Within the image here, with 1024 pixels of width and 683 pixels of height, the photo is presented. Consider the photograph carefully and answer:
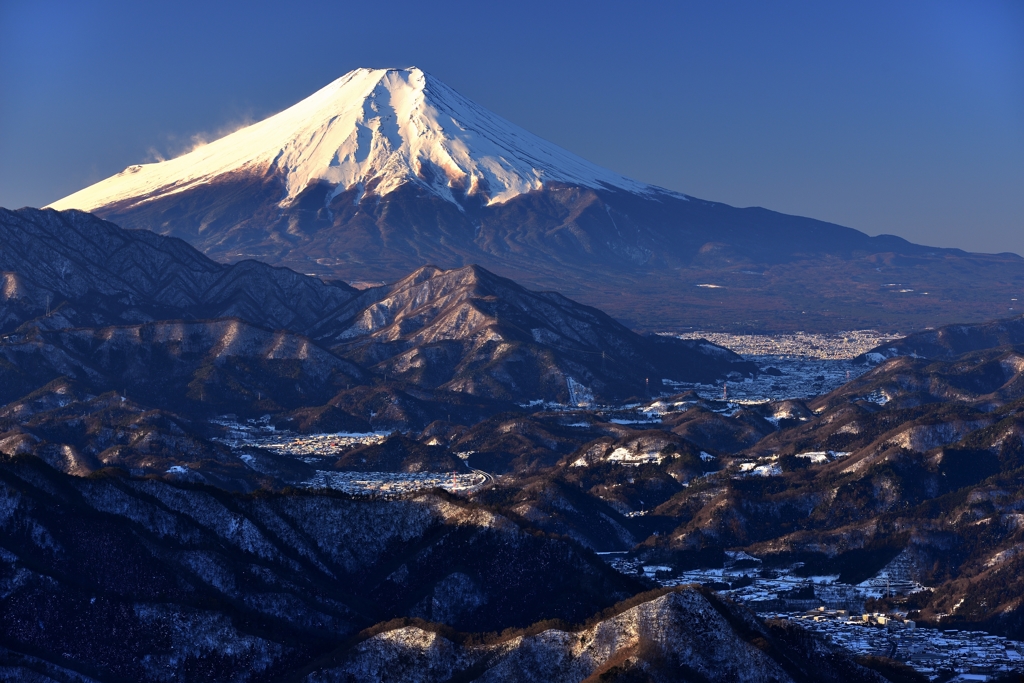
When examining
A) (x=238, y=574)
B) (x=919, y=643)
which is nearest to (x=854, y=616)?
(x=919, y=643)

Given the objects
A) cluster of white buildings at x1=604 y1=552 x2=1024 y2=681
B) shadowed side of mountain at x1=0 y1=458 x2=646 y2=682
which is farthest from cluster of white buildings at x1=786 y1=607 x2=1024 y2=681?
shadowed side of mountain at x1=0 y1=458 x2=646 y2=682

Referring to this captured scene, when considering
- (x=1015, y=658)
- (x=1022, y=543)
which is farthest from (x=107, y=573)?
(x=1022, y=543)

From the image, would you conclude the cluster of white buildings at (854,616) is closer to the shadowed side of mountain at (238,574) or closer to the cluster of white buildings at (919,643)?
the cluster of white buildings at (919,643)

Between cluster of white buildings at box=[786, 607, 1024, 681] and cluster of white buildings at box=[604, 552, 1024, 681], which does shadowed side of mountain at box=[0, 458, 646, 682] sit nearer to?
cluster of white buildings at box=[604, 552, 1024, 681]

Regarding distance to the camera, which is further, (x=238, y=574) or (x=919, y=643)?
(x=919, y=643)

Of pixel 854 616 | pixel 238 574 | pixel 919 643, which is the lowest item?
pixel 919 643

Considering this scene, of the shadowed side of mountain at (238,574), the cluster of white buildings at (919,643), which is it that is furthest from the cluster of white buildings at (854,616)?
the shadowed side of mountain at (238,574)

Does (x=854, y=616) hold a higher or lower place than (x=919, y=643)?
higher

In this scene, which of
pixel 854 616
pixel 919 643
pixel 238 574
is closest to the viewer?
pixel 238 574

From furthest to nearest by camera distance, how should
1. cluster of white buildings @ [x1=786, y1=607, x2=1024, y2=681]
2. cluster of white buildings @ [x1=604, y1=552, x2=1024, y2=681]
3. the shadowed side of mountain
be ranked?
cluster of white buildings @ [x1=604, y1=552, x2=1024, y2=681], cluster of white buildings @ [x1=786, y1=607, x2=1024, y2=681], the shadowed side of mountain

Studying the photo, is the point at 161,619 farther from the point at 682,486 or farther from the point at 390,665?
the point at 682,486

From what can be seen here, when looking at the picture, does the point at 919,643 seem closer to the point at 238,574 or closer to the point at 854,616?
the point at 854,616
